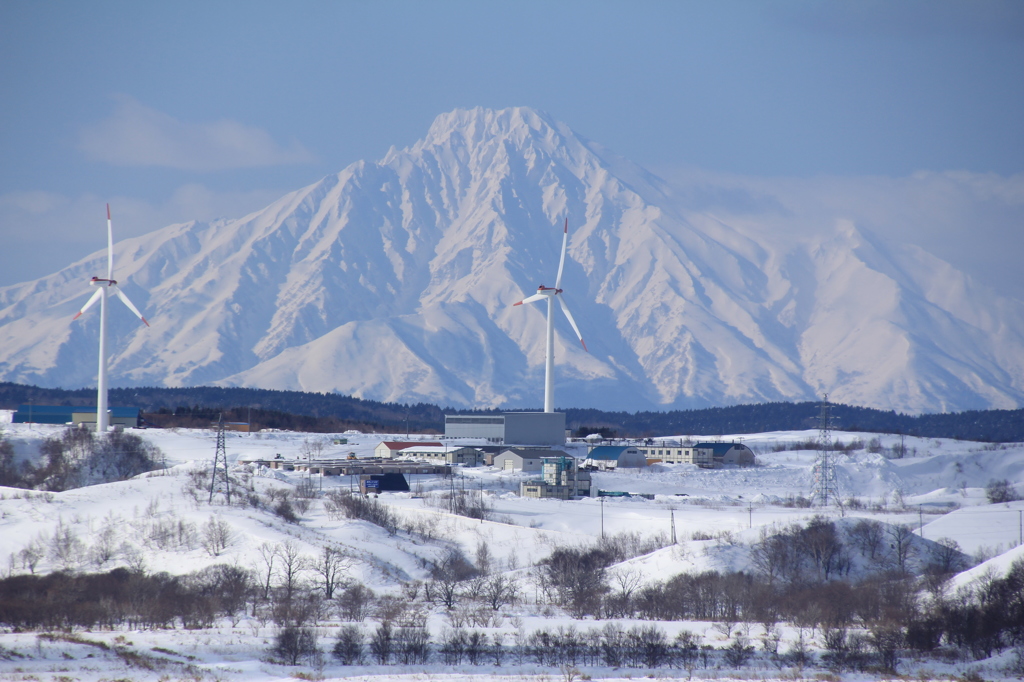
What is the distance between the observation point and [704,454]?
4596 inches

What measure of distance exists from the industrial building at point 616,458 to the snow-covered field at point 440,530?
3394 mm

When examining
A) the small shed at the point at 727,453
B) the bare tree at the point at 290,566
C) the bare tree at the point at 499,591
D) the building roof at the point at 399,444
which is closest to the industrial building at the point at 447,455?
the building roof at the point at 399,444

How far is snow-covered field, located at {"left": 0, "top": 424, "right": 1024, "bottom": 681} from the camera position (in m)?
37.7

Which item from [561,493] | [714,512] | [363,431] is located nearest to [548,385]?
[363,431]

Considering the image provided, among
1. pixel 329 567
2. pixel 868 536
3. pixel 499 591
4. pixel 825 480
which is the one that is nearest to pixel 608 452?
pixel 825 480

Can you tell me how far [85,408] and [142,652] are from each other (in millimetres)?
98207

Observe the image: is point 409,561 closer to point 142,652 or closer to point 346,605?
point 346,605

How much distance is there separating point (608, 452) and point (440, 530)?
49.6 m

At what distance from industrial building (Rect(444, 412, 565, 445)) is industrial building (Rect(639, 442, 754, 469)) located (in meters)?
11.5

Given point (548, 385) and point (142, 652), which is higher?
point (548, 385)

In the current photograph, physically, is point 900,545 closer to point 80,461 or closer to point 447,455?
point 447,455

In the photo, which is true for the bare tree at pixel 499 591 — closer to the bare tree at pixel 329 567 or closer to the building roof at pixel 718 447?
the bare tree at pixel 329 567

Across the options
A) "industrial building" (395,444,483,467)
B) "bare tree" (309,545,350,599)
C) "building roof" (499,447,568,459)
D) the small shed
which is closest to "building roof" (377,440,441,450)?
"industrial building" (395,444,483,467)

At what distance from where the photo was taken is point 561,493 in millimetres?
88625
